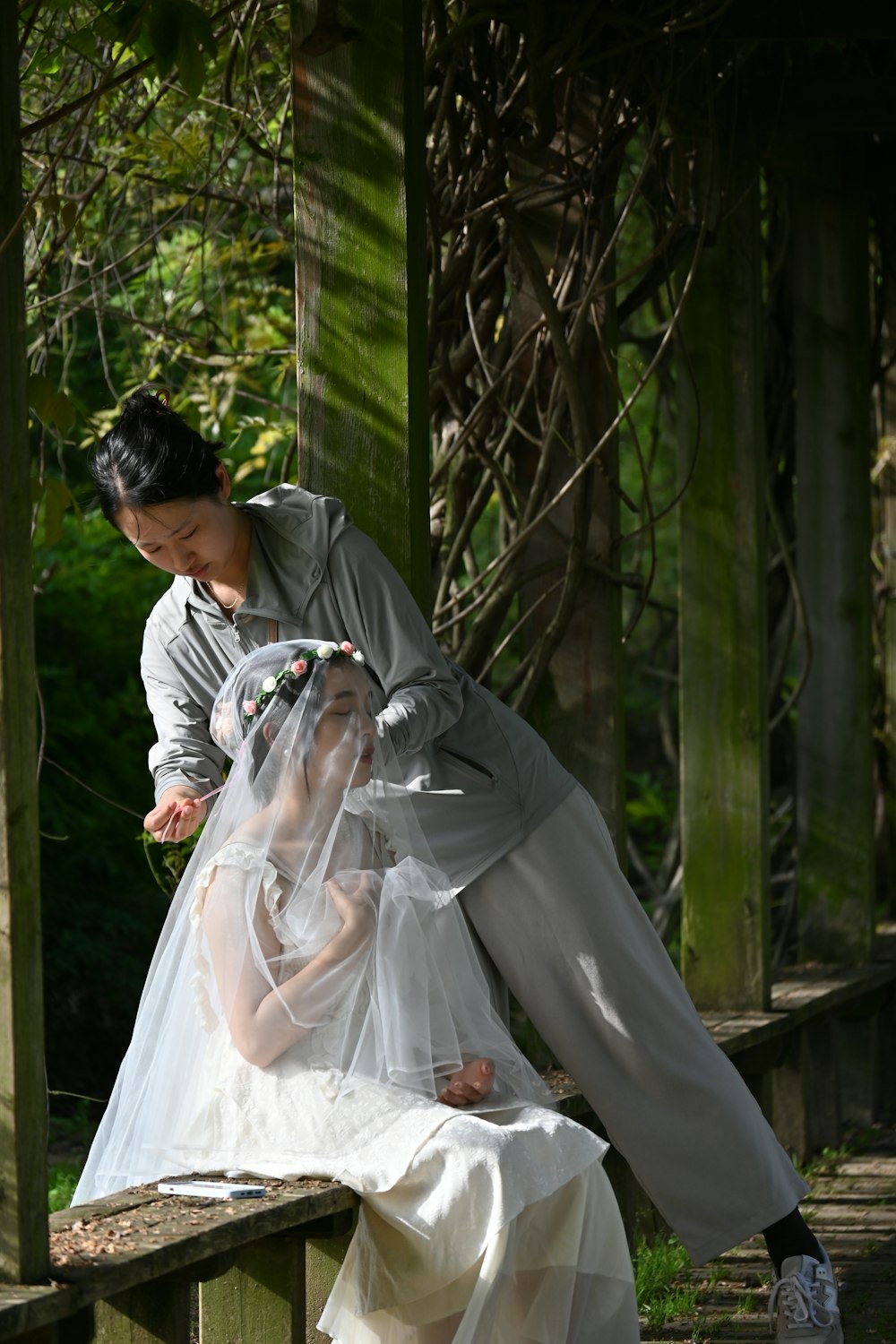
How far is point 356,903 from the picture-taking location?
2.76 meters

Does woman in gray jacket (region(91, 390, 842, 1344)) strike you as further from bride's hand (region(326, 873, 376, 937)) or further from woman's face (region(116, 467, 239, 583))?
bride's hand (region(326, 873, 376, 937))

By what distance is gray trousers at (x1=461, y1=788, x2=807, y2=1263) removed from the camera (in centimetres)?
305

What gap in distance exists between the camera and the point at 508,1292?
2551mm

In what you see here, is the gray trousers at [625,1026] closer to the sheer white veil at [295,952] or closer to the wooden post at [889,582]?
the sheer white veil at [295,952]

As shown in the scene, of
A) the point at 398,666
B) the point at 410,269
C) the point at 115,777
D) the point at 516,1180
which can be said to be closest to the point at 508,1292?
the point at 516,1180

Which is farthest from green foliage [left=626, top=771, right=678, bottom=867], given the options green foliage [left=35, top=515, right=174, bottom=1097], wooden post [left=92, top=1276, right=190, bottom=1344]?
wooden post [left=92, top=1276, right=190, bottom=1344]

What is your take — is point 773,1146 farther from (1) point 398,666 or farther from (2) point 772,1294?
(1) point 398,666

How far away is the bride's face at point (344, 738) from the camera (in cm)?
274

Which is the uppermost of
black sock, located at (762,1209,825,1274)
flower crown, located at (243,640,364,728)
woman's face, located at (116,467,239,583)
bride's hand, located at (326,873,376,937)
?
woman's face, located at (116,467,239,583)

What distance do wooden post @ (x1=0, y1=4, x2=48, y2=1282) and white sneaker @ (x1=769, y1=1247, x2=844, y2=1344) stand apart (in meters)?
1.64

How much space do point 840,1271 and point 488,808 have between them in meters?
1.61

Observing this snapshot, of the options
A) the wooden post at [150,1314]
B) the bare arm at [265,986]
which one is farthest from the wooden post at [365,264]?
the wooden post at [150,1314]

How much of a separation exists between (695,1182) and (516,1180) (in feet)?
2.42

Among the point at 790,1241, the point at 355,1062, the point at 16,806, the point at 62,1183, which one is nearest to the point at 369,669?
the point at 355,1062
